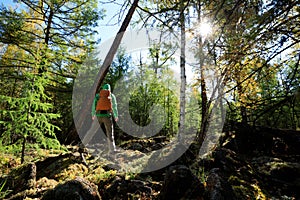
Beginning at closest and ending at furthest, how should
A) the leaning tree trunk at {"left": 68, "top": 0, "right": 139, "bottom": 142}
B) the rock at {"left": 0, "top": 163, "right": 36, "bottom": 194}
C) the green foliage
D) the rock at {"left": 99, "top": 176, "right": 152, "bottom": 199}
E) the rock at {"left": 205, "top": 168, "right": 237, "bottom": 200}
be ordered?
the rock at {"left": 205, "top": 168, "right": 237, "bottom": 200} < the rock at {"left": 99, "top": 176, "right": 152, "bottom": 199} < the rock at {"left": 0, "top": 163, "right": 36, "bottom": 194} < the green foliage < the leaning tree trunk at {"left": 68, "top": 0, "right": 139, "bottom": 142}

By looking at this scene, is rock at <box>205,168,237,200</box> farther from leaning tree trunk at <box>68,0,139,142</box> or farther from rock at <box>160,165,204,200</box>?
leaning tree trunk at <box>68,0,139,142</box>

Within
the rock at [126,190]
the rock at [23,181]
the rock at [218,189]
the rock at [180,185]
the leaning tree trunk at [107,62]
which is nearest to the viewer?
the rock at [218,189]

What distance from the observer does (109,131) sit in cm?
669

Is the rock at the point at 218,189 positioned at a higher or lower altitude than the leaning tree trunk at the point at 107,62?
lower

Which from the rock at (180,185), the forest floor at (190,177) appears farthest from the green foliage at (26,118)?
the rock at (180,185)

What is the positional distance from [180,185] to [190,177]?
0.18 m

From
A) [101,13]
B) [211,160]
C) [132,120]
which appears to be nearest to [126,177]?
[211,160]

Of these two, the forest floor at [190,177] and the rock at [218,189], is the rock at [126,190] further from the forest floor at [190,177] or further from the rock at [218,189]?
the rock at [218,189]

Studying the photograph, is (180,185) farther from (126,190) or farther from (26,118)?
(26,118)

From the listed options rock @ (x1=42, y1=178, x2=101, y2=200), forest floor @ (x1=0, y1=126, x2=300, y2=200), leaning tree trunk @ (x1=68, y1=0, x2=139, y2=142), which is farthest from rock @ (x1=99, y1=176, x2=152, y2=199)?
leaning tree trunk @ (x1=68, y1=0, x2=139, y2=142)

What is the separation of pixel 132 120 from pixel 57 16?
30.2 ft

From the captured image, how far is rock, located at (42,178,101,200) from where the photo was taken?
2.93 meters

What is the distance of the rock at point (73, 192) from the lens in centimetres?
293

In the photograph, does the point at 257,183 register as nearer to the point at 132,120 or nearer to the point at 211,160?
the point at 211,160
